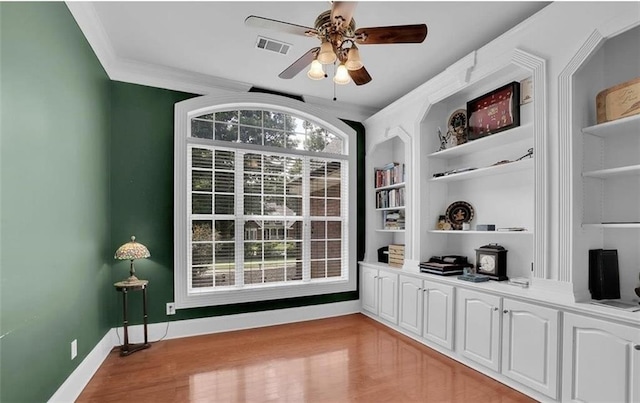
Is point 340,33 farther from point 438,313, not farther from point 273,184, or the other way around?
point 438,313

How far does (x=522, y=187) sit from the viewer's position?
304cm

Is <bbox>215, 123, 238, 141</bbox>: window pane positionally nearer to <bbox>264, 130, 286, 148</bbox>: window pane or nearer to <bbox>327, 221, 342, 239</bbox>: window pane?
<bbox>264, 130, 286, 148</bbox>: window pane

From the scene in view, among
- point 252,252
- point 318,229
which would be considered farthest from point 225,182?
point 318,229

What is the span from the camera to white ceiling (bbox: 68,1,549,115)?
2.53 metres

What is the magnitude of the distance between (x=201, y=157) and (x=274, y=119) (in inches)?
42.6

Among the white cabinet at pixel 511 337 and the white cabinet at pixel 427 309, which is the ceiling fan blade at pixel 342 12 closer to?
the white cabinet at pixel 511 337

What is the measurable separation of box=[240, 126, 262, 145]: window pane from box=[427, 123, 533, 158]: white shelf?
2.13 m

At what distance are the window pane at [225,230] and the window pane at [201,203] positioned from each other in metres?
0.20

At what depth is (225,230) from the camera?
396 centimetres

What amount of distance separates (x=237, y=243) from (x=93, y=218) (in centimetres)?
153

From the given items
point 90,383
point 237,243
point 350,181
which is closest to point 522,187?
point 350,181

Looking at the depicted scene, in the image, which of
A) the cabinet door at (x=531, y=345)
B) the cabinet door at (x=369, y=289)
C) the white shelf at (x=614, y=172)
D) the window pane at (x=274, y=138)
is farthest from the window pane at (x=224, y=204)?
the white shelf at (x=614, y=172)

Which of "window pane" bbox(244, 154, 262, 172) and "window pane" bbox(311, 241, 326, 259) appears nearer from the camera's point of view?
"window pane" bbox(244, 154, 262, 172)

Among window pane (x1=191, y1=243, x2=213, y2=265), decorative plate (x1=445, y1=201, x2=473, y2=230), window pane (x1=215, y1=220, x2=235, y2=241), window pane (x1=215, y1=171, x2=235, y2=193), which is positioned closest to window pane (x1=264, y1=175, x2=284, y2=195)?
window pane (x1=215, y1=171, x2=235, y2=193)
